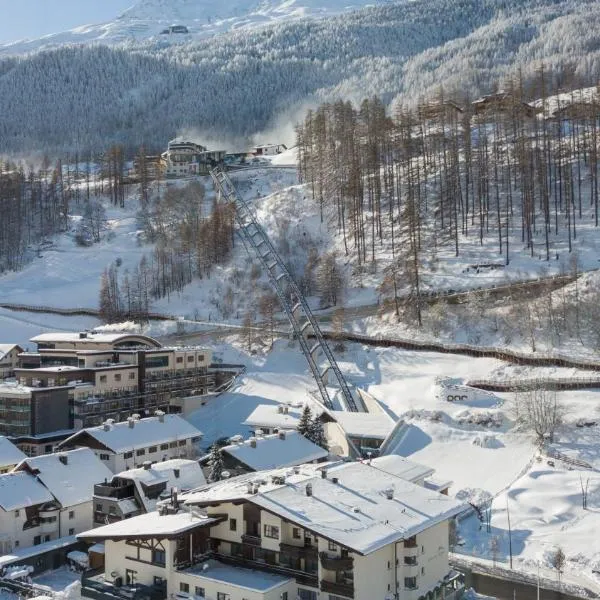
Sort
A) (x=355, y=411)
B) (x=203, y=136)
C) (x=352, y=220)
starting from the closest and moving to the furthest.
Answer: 1. (x=355, y=411)
2. (x=352, y=220)
3. (x=203, y=136)

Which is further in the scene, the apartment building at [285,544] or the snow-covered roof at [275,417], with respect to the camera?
the snow-covered roof at [275,417]

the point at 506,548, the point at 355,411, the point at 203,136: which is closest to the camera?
the point at 506,548

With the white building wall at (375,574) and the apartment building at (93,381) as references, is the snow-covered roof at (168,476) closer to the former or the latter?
the white building wall at (375,574)

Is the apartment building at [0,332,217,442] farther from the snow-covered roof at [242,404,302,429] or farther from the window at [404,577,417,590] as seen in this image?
the window at [404,577,417,590]

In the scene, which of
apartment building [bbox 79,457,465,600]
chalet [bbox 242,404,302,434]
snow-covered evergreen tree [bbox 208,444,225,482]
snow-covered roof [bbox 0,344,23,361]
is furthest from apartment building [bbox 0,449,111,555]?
snow-covered roof [bbox 0,344,23,361]

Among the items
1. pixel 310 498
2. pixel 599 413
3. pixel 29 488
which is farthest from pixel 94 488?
pixel 599 413

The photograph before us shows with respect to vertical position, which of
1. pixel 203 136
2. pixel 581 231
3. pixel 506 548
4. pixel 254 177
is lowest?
pixel 506 548

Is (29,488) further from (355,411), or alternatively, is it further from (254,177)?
(254,177)

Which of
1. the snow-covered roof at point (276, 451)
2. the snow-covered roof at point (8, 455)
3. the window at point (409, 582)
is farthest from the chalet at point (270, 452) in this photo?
the window at point (409, 582)
